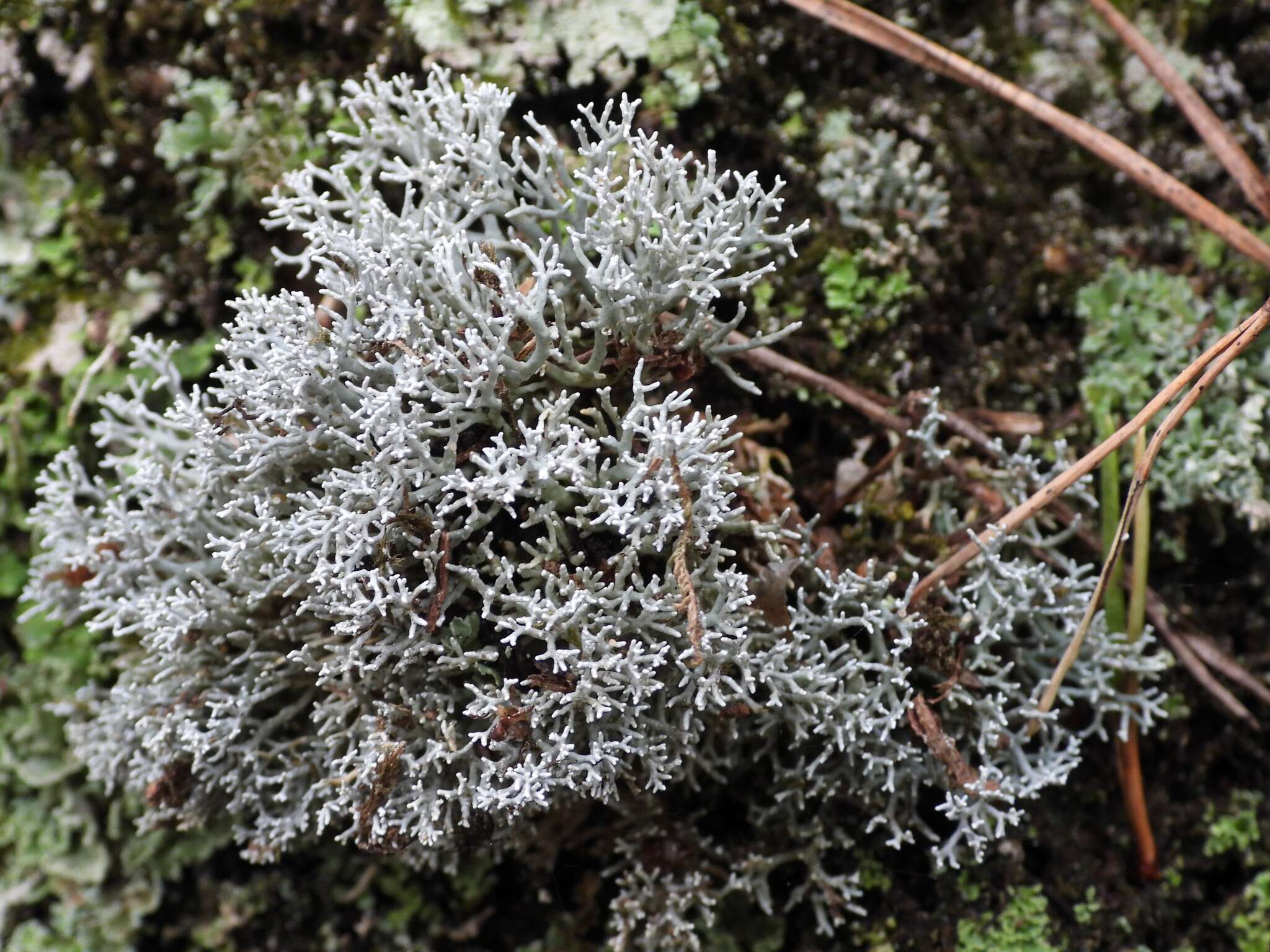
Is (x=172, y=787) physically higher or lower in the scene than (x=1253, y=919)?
lower

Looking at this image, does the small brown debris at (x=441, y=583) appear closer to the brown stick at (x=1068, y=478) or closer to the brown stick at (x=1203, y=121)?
the brown stick at (x=1068, y=478)

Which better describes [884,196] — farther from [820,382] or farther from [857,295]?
[820,382]

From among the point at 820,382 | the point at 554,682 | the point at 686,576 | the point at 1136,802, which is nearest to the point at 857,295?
the point at 820,382

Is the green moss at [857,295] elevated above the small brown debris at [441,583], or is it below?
above

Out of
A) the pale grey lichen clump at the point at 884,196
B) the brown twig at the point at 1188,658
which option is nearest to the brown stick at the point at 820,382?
the pale grey lichen clump at the point at 884,196

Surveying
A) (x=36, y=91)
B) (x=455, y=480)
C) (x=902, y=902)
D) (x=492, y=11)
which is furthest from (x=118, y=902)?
(x=492, y=11)

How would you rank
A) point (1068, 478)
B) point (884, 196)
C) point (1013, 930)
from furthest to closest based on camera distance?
point (884, 196) < point (1013, 930) < point (1068, 478)
